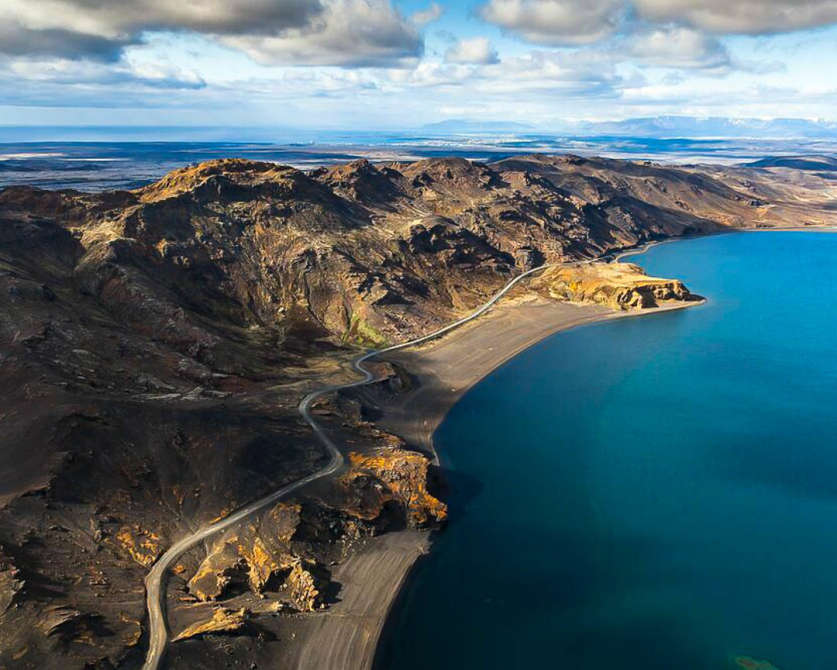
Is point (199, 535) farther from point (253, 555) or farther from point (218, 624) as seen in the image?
point (218, 624)

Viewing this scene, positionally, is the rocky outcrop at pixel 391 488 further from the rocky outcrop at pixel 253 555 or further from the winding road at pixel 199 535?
the rocky outcrop at pixel 253 555

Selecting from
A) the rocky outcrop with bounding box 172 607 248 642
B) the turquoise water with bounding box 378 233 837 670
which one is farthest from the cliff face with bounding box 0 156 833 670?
the turquoise water with bounding box 378 233 837 670

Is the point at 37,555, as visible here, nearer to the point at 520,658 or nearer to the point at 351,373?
the point at 520,658

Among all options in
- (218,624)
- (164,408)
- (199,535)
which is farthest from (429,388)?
(218,624)

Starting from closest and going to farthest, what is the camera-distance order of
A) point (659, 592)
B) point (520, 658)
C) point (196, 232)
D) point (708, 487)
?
point (520, 658) < point (659, 592) < point (708, 487) < point (196, 232)

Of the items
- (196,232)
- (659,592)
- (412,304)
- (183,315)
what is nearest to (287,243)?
(196,232)

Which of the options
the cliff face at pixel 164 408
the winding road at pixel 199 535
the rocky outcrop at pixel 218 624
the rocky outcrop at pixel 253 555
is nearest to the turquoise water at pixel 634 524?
the cliff face at pixel 164 408
